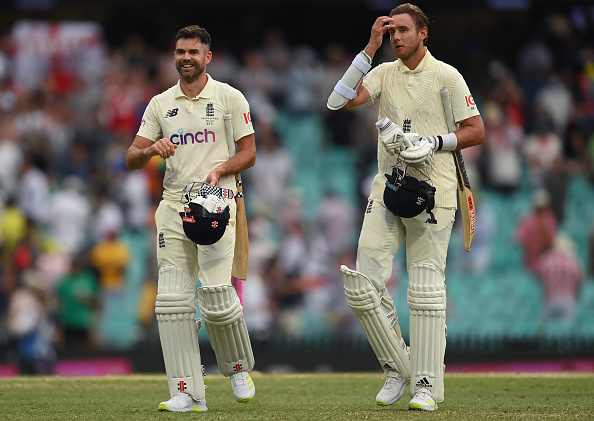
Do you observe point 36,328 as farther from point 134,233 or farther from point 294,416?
point 294,416

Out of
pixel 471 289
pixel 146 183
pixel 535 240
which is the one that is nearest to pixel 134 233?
pixel 146 183

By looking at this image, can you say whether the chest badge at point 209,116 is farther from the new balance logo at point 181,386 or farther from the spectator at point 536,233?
the spectator at point 536,233

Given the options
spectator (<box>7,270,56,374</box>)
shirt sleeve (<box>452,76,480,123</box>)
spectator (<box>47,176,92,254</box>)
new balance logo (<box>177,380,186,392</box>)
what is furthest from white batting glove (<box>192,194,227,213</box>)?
spectator (<box>47,176,92,254</box>)

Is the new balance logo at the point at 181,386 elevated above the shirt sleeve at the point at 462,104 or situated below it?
below

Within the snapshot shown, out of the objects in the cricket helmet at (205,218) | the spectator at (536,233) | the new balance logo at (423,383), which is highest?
the cricket helmet at (205,218)

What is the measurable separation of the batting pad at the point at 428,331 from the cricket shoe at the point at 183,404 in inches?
49.0

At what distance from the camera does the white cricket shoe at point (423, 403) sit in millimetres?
5980

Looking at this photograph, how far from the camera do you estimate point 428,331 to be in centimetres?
614

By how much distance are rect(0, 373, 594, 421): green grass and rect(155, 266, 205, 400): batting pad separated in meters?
0.24

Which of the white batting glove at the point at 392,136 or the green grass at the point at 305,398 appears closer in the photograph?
the green grass at the point at 305,398

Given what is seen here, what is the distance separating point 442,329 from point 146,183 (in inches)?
332

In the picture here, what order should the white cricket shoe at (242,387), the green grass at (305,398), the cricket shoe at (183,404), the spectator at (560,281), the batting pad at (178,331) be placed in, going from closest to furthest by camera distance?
the green grass at (305,398), the cricket shoe at (183,404), the batting pad at (178,331), the white cricket shoe at (242,387), the spectator at (560,281)

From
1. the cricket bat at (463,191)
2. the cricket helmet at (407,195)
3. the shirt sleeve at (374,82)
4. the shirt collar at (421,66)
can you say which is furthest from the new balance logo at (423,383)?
the shirt collar at (421,66)

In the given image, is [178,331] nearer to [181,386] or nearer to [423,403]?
[181,386]
